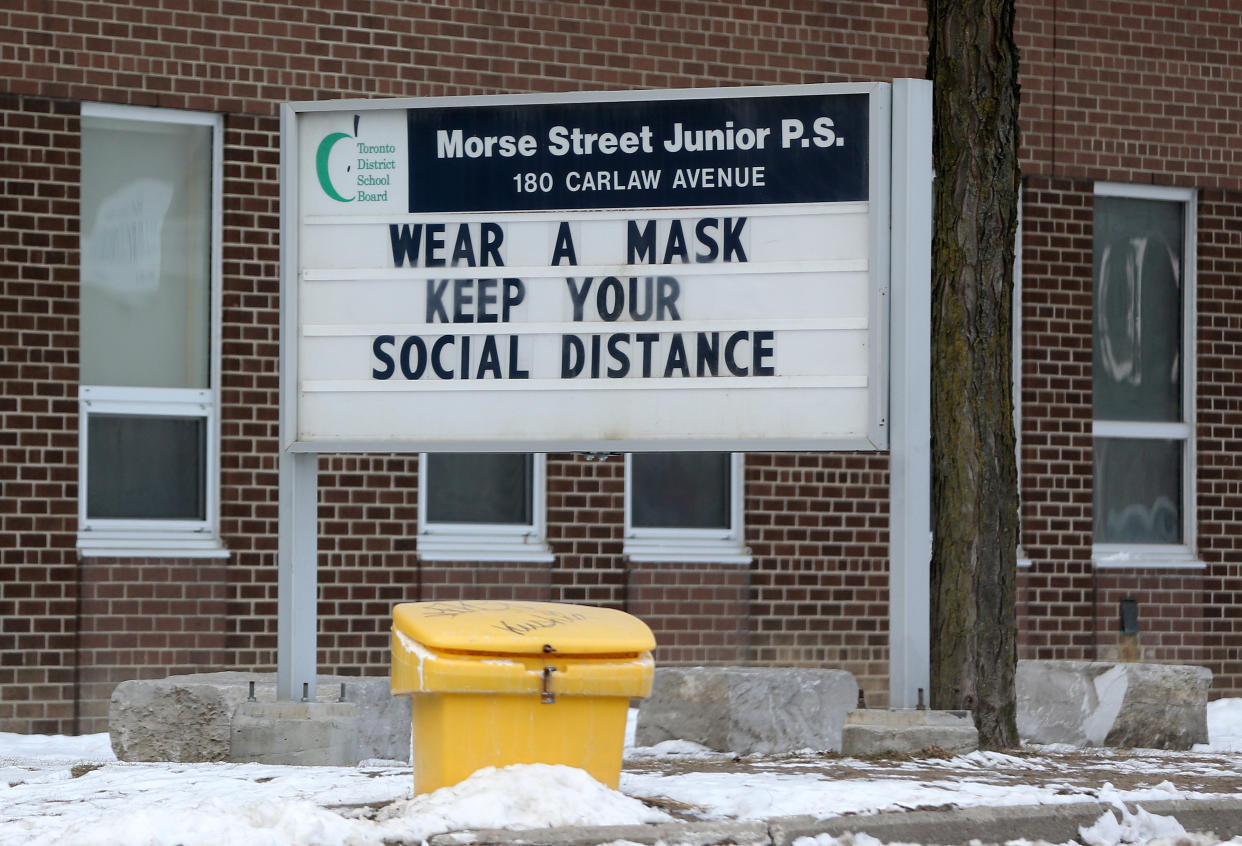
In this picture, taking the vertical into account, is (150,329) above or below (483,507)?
above

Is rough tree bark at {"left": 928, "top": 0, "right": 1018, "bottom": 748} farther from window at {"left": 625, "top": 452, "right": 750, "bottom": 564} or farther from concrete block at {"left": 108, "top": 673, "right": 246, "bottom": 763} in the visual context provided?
window at {"left": 625, "top": 452, "right": 750, "bottom": 564}

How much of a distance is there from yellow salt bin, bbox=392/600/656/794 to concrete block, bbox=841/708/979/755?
2031mm

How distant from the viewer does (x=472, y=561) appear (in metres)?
12.4

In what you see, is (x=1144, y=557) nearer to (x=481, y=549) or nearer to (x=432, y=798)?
(x=481, y=549)

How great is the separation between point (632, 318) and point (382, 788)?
7.52ft

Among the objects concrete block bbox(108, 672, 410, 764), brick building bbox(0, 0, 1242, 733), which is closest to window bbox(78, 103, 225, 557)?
brick building bbox(0, 0, 1242, 733)

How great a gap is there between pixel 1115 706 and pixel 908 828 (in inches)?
202

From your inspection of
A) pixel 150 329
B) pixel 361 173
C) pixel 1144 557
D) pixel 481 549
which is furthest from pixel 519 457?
pixel 1144 557

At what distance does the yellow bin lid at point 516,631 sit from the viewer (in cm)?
630

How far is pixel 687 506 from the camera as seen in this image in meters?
13.2

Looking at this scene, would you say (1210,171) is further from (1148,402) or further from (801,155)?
(801,155)

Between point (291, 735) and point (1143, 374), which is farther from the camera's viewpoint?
point (1143, 374)

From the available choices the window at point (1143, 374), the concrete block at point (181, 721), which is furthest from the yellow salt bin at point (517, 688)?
the window at point (1143, 374)

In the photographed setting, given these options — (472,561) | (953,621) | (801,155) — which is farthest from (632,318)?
(472,561)
